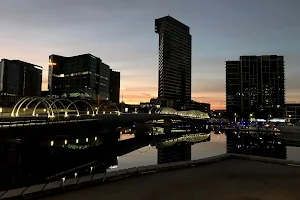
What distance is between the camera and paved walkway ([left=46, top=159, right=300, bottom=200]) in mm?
11562

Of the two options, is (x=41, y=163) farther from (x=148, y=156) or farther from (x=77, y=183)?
(x=77, y=183)

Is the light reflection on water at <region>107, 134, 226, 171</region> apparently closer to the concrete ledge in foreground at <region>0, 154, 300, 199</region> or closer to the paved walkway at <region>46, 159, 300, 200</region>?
the concrete ledge in foreground at <region>0, 154, 300, 199</region>

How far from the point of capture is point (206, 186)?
43.5 ft

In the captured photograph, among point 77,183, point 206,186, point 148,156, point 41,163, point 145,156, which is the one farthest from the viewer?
point 145,156

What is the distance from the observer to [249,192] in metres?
12.5

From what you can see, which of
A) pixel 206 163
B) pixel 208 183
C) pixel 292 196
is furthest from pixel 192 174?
pixel 292 196

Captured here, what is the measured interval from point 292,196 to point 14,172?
32.2 m

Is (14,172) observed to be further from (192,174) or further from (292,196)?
(292,196)

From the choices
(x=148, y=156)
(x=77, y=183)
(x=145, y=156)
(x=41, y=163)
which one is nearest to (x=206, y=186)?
(x=77, y=183)

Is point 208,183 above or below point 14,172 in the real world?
above

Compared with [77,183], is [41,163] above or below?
below

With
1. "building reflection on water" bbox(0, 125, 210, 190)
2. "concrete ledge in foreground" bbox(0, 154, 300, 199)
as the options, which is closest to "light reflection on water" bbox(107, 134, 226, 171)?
"building reflection on water" bbox(0, 125, 210, 190)

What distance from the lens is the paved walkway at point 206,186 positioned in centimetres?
1156

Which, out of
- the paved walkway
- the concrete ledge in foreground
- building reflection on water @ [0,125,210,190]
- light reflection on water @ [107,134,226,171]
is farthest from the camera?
light reflection on water @ [107,134,226,171]
